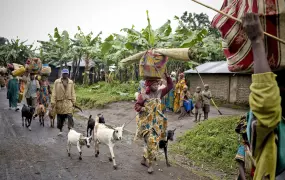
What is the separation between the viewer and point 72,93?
821 cm

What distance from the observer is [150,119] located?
5.41 metres

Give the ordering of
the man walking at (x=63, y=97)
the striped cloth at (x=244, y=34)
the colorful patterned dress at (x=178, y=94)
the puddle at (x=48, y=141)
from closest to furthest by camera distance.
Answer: the striped cloth at (x=244, y=34) < the puddle at (x=48, y=141) < the man walking at (x=63, y=97) < the colorful patterned dress at (x=178, y=94)

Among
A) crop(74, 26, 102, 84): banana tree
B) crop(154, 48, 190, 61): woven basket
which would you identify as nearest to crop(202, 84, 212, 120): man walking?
crop(154, 48, 190, 61): woven basket

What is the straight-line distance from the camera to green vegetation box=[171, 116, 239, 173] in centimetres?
621

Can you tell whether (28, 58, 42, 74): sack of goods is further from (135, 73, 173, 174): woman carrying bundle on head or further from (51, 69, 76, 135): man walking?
(135, 73, 173, 174): woman carrying bundle on head

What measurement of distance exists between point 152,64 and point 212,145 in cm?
305

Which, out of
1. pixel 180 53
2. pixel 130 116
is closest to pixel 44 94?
pixel 130 116

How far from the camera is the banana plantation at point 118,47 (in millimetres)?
13140

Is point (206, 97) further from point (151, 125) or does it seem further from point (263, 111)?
point (263, 111)

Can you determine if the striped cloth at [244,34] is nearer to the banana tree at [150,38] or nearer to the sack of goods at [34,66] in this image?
the sack of goods at [34,66]

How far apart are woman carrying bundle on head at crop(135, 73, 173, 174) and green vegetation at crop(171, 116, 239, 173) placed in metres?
1.58

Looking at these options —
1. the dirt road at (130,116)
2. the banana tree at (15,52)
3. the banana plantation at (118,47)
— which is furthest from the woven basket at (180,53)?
the banana tree at (15,52)

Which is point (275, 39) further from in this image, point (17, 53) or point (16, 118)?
point (17, 53)

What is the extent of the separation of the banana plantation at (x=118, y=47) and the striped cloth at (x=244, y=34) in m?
2.14
